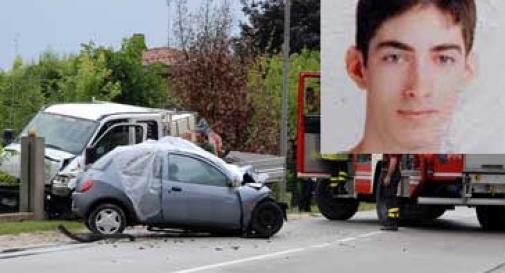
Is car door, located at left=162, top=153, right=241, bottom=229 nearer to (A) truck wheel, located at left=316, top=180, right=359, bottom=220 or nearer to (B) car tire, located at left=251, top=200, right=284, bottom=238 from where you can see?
(B) car tire, located at left=251, top=200, right=284, bottom=238

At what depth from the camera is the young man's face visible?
16016mm

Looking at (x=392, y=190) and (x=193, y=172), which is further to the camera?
(x=392, y=190)

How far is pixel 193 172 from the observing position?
15023 millimetres

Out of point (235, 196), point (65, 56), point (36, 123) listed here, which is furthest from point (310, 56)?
point (235, 196)

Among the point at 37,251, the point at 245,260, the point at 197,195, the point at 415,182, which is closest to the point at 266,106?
the point at 415,182

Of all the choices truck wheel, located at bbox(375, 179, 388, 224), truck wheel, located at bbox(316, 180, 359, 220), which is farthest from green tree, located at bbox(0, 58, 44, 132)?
truck wheel, located at bbox(375, 179, 388, 224)

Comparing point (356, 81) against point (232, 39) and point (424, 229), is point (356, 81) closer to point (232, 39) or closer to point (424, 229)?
point (424, 229)

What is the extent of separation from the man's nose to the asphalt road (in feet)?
8.13

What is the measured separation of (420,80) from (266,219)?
11.9ft

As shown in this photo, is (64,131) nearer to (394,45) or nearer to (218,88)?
(394,45)

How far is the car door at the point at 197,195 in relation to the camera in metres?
14.8

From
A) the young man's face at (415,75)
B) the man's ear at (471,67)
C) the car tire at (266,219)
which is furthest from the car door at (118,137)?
the man's ear at (471,67)

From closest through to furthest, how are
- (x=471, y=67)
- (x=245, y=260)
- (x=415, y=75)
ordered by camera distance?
1. (x=245, y=260)
2. (x=471, y=67)
3. (x=415, y=75)

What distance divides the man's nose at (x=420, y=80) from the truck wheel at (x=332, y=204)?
401 centimetres
